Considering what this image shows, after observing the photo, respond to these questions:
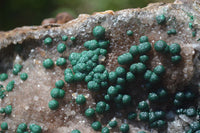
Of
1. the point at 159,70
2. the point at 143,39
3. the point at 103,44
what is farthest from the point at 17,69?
the point at 159,70

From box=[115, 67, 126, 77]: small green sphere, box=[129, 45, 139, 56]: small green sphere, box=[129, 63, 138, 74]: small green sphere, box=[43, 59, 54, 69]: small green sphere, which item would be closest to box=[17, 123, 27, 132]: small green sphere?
box=[43, 59, 54, 69]: small green sphere

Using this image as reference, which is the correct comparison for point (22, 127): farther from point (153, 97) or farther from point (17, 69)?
point (153, 97)

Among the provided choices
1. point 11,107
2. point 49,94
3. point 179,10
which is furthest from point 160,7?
point 11,107

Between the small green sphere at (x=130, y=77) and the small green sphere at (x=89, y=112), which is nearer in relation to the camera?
the small green sphere at (x=130, y=77)

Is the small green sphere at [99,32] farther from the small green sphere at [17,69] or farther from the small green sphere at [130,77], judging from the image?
the small green sphere at [17,69]

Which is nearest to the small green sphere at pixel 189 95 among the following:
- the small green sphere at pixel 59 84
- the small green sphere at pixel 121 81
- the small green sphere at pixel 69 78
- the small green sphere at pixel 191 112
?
the small green sphere at pixel 191 112
